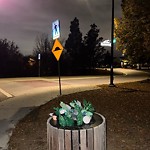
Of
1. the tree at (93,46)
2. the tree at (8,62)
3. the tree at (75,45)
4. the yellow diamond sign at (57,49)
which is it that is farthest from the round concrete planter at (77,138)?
the tree at (93,46)

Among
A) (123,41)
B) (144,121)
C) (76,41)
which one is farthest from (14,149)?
(76,41)

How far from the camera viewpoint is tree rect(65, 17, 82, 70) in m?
47.7

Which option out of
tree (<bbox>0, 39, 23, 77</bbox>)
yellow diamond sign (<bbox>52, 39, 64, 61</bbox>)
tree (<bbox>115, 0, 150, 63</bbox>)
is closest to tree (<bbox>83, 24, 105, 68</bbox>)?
tree (<bbox>0, 39, 23, 77</bbox>)

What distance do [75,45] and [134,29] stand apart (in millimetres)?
37810

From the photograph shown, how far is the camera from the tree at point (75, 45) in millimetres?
47688

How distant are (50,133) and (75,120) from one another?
1.26 feet

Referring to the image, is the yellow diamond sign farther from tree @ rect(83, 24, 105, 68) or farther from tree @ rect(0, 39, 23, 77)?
tree @ rect(83, 24, 105, 68)

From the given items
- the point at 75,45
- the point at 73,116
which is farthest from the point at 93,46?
the point at 73,116

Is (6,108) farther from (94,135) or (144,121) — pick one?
(94,135)

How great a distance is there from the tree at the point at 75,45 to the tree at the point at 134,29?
81.3ft

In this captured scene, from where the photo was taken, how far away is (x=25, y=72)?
39.4 meters

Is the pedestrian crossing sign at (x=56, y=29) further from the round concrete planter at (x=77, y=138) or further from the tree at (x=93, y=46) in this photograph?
the tree at (x=93, y=46)

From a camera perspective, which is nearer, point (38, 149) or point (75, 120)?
point (75, 120)

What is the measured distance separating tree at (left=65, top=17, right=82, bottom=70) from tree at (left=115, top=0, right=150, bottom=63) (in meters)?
24.8
